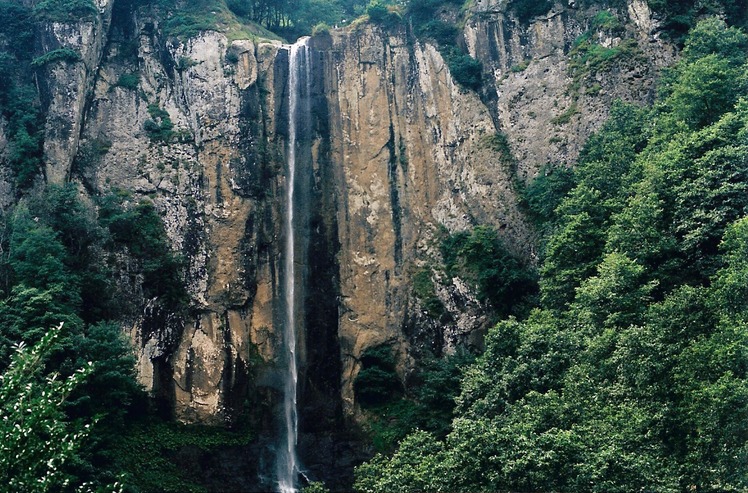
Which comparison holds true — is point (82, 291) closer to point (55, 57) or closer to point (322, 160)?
point (55, 57)

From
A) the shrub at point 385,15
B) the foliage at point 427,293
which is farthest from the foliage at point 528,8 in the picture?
the foliage at point 427,293

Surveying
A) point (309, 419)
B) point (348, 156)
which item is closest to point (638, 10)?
point (348, 156)

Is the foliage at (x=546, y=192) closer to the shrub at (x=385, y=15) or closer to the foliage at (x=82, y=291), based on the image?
the shrub at (x=385, y=15)

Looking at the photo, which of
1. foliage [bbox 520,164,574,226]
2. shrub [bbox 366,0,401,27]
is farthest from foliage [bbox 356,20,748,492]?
shrub [bbox 366,0,401,27]

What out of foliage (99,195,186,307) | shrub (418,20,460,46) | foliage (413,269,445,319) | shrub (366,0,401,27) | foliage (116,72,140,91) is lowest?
foliage (413,269,445,319)

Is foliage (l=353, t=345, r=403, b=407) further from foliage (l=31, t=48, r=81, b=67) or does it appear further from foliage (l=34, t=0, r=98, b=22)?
foliage (l=34, t=0, r=98, b=22)

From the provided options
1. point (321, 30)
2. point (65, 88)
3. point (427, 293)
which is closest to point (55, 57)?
point (65, 88)
